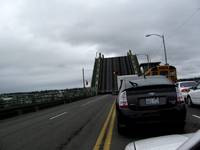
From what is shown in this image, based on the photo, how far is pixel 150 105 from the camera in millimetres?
8406

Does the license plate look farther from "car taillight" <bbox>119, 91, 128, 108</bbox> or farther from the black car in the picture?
"car taillight" <bbox>119, 91, 128, 108</bbox>

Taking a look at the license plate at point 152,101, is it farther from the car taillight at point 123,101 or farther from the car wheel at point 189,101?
the car wheel at point 189,101

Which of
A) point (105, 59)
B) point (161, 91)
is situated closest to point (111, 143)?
point (161, 91)

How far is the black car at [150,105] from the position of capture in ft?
27.2

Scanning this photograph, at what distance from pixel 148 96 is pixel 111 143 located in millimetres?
1533

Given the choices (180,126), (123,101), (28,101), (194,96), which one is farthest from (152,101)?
(28,101)

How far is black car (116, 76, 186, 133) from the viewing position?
27.2 feet

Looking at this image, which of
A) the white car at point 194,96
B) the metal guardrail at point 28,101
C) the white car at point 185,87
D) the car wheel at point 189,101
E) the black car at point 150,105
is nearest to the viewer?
the black car at point 150,105

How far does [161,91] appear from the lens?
28.2 feet

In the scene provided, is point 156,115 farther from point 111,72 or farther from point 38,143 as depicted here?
point 111,72

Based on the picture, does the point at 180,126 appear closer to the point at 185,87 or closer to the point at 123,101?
the point at 123,101

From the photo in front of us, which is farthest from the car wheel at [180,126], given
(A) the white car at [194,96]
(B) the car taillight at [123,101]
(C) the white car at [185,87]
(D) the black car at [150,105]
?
(C) the white car at [185,87]

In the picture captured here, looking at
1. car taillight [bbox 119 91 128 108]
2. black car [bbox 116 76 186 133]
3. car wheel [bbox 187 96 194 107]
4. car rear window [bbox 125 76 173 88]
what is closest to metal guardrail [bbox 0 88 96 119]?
car wheel [bbox 187 96 194 107]

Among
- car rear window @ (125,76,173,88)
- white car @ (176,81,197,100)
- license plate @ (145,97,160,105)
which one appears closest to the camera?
license plate @ (145,97,160,105)
